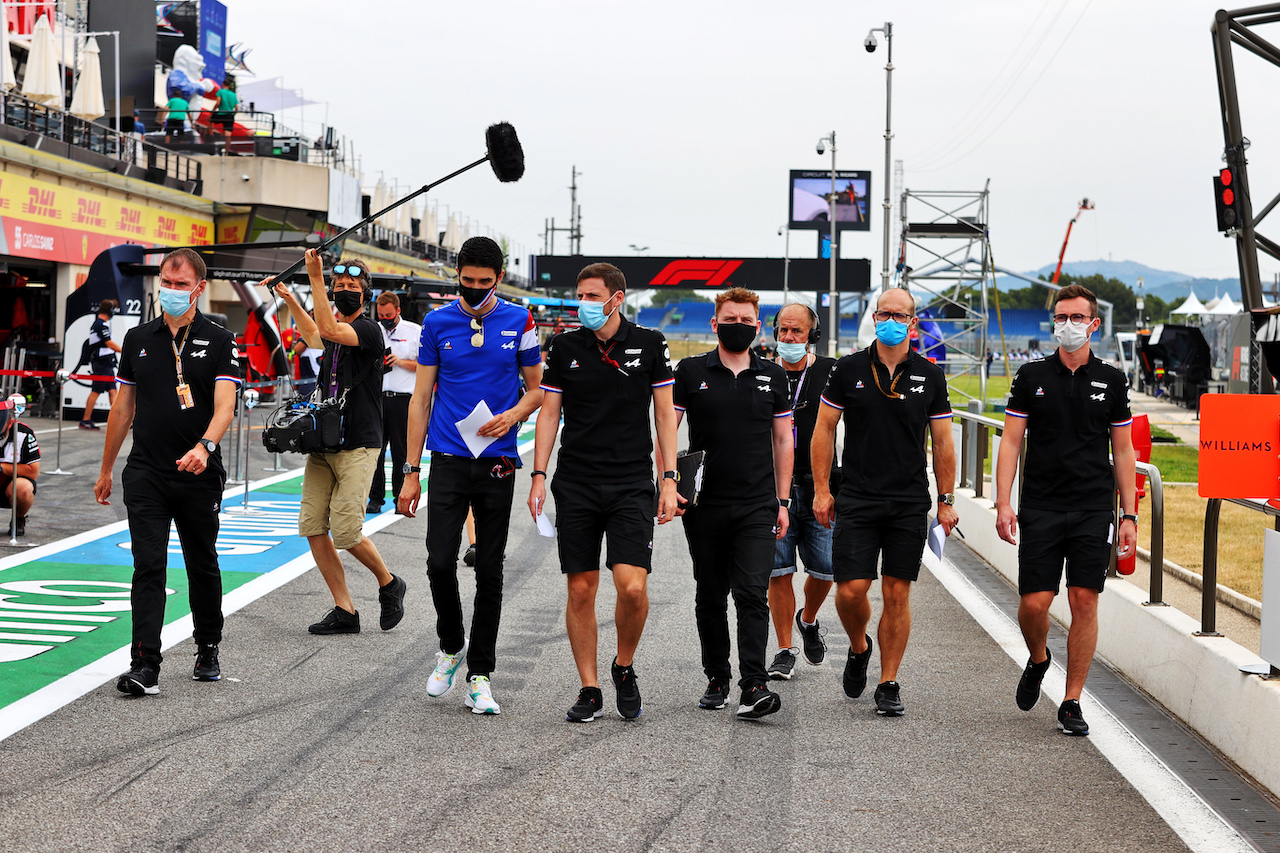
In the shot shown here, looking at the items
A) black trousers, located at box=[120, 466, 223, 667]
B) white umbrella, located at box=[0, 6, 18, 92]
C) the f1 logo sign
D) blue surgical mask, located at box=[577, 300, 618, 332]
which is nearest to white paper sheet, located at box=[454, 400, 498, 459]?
blue surgical mask, located at box=[577, 300, 618, 332]

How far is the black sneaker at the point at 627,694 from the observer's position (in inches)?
214

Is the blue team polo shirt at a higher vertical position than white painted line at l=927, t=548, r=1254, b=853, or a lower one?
higher

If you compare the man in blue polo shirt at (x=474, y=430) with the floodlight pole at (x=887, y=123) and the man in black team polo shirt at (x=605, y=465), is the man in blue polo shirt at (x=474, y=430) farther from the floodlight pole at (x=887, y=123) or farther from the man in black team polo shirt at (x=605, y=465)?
the floodlight pole at (x=887, y=123)

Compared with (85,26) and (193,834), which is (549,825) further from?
(85,26)

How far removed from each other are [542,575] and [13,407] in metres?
3.84

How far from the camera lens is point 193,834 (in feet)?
13.0

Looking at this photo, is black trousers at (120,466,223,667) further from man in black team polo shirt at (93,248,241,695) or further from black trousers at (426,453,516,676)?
black trousers at (426,453,516,676)

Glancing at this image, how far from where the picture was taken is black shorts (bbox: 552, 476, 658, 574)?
213 inches

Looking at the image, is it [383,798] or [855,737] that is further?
[855,737]

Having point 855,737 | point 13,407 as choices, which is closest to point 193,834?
point 855,737

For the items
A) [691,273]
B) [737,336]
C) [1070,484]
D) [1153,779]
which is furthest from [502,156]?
[691,273]

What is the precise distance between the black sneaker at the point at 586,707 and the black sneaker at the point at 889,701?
3.93 ft

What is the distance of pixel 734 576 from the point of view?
5.72 meters

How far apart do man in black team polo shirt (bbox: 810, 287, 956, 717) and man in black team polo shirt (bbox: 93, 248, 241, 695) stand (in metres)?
2.75
